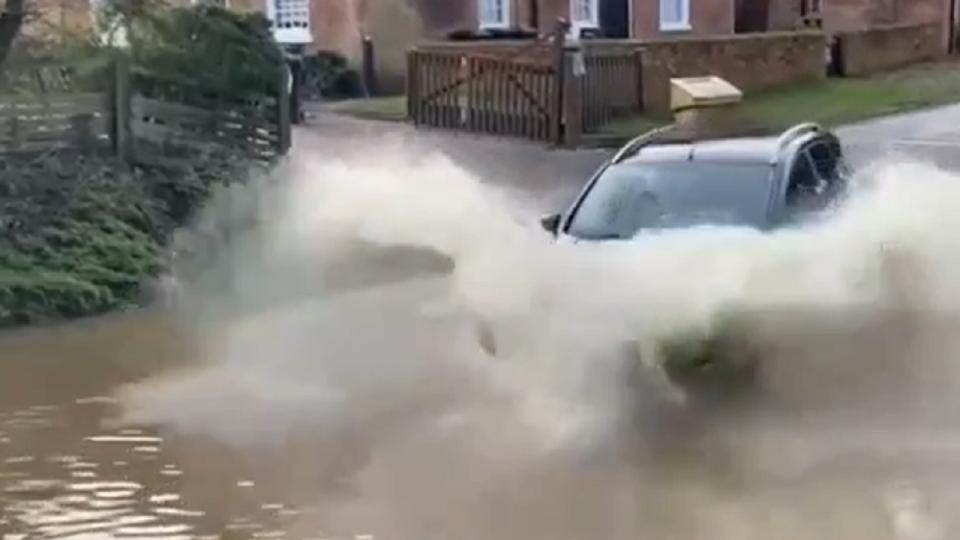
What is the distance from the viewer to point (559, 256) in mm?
11930

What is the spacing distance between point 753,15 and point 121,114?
26.7 metres

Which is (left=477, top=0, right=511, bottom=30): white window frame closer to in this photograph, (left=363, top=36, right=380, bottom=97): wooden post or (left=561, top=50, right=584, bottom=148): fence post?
(left=363, top=36, right=380, bottom=97): wooden post

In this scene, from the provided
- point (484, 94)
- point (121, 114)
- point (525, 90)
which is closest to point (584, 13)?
point (484, 94)

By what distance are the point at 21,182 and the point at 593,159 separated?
976 centimetres

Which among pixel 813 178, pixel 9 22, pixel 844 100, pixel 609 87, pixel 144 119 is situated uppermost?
pixel 9 22

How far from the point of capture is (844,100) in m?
31.2

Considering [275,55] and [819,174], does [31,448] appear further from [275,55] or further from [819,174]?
[275,55]

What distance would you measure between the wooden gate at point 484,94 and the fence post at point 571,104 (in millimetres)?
166

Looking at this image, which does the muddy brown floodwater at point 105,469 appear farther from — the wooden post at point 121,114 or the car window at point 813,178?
the wooden post at point 121,114

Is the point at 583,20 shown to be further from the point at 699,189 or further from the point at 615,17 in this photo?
the point at 699,189

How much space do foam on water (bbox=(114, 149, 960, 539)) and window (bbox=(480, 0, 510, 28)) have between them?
24028 millimetres

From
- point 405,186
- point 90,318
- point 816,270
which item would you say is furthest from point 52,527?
point 405,186

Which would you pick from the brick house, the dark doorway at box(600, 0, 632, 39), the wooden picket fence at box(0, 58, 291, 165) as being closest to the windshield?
the wooden picket fence at box(0, 58, 291, 165)

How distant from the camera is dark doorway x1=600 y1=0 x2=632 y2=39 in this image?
130 feet
